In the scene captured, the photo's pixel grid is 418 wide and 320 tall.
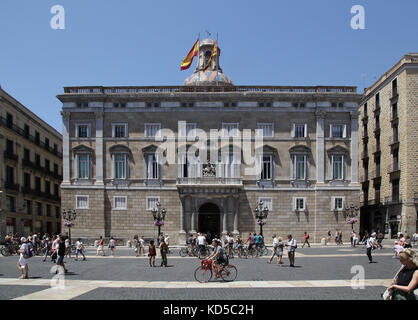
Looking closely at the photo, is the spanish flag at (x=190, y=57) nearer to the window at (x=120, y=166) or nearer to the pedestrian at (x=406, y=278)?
the window at (x=120, y=166)

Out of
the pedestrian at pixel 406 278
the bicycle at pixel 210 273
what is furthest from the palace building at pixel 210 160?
the pedestrian at pixel 406 278

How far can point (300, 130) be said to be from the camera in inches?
1703

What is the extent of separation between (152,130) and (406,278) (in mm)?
37163

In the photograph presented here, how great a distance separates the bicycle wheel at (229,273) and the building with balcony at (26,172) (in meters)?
33.3

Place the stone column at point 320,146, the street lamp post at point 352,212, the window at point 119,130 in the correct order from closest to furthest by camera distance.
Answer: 1. the street lamp post at point 352,212
2. the stone column at point 320,146
3. the window at point 119,130

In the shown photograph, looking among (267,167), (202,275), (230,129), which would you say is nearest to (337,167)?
(267,167)

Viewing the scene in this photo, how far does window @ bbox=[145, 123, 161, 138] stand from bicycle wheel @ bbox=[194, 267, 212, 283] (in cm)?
2696

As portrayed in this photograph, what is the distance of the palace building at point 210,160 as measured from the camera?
42281 mm

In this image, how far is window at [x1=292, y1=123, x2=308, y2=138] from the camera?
43062 millimetres

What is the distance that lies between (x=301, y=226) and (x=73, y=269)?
87.6 feet

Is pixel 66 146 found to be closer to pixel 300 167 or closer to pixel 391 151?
pixel 300 167

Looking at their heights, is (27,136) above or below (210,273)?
above

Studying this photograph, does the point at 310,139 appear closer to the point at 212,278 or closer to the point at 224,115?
the point at 224,115
